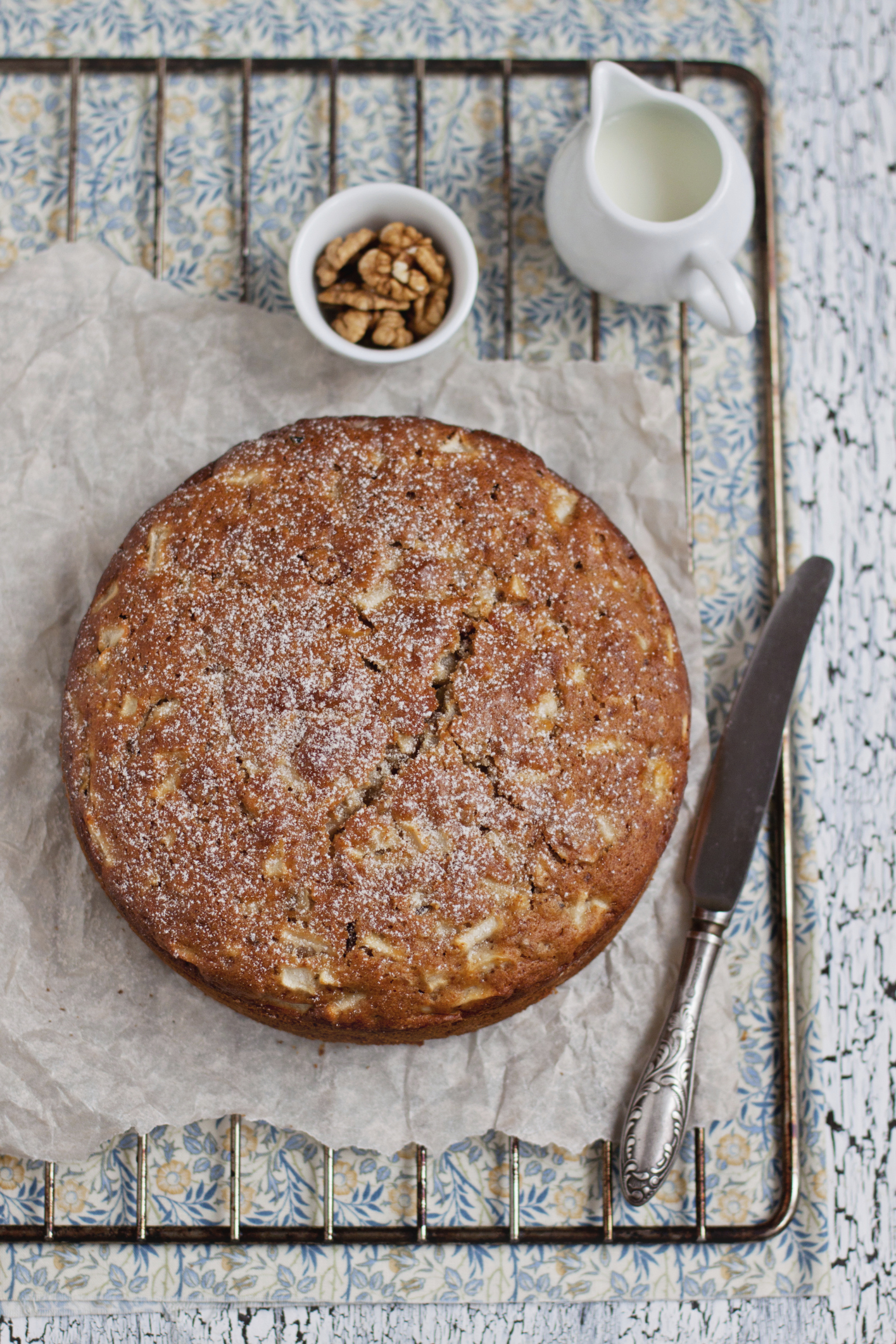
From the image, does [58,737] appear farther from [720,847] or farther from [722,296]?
[722,296]

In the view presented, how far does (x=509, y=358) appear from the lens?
89.1 inches

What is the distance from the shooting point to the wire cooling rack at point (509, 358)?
2074 mm

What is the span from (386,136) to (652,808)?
165 cm

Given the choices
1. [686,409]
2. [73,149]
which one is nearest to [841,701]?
[686,409]

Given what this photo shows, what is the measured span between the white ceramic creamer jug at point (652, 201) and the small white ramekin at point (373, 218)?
25 cm

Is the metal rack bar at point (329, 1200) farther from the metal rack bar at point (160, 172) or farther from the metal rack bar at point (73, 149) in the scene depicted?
the metal rack bar at point (73, 149)

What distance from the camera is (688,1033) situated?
2031mm

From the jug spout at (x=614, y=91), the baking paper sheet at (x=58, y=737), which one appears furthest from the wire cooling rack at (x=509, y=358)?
the jug spout at (x=614, y=91)

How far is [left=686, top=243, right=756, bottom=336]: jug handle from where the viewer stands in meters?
1.97

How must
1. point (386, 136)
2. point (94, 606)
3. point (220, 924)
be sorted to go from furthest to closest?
point (386, 136) < point (94, 606) < point (220, 924)

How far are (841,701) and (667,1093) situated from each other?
3.09 ft

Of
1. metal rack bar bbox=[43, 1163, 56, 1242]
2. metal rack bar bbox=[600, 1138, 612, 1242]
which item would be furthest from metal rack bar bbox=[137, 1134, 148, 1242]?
metal rack bar bbox=[600, 1138, 612, 1242]

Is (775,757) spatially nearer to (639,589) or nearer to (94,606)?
(639,589)

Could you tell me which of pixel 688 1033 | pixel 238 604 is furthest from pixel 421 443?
pixel 688 1033
